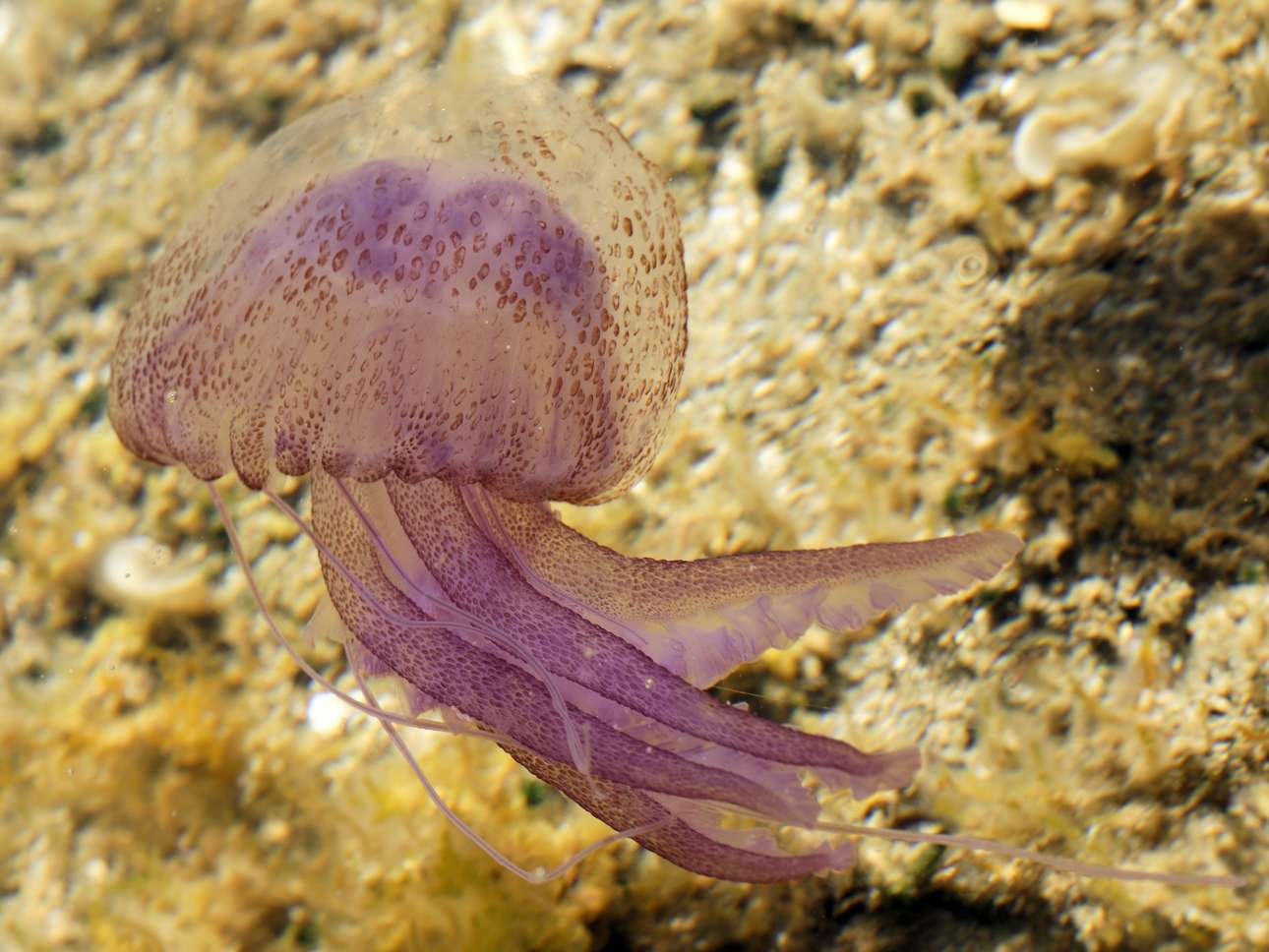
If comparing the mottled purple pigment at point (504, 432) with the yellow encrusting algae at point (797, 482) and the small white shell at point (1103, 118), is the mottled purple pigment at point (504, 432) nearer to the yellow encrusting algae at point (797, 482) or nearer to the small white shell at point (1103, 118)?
the yellow encrusting algae at point (797, 482)

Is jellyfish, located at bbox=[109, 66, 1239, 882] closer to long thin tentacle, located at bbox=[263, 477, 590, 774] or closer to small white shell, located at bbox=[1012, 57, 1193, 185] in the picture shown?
long thin tentacle, located at bbox=[263, 477, 590, 774]

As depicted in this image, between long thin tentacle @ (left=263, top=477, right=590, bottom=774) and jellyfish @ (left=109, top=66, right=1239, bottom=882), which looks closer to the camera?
jellyfish @ (left=109, top=66, right=1239, bottom=882)

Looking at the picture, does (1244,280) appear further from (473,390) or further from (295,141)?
(295,141)

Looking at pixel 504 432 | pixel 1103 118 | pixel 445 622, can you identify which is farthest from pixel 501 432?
pixel 1103 118

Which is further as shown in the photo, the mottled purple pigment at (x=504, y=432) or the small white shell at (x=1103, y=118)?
the small white shell at (x=1103, y=118)

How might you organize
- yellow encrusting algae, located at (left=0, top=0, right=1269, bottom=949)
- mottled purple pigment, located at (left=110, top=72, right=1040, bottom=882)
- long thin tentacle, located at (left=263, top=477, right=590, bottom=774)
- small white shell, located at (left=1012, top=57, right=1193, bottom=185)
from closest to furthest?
mottled purple pigment, located at (left=110, top=72, right=1040, bottom=882)
long thin tentacle, located at (left=263, top=477, right=590, bottom=774)
yellow encrusting algae, located at (left=0, top=0, right=1269, bottom=949)
small white shell, located at (left=1012, top=57, right=1193, bottom=185)

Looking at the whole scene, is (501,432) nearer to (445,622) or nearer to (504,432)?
(504,432)

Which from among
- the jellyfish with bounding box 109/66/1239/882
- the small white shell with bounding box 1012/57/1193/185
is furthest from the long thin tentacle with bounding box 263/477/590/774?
the small white shell with bounding box 1012/57/1193/185

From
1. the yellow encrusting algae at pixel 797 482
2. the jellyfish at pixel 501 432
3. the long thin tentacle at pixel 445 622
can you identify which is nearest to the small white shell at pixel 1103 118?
the yellow encrusting algae at pixel 797 482
